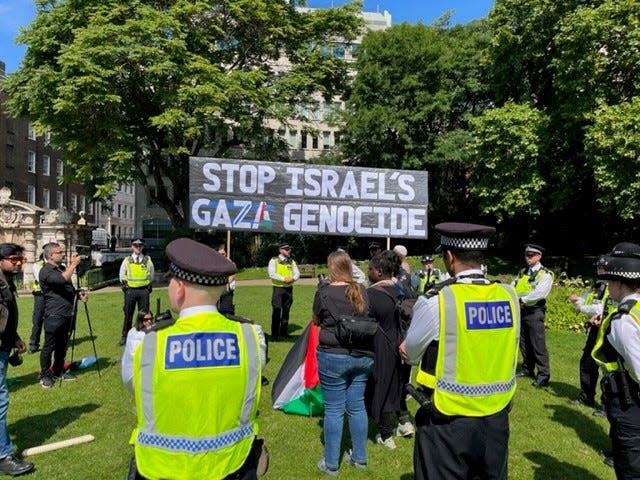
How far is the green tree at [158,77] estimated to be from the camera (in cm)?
2311

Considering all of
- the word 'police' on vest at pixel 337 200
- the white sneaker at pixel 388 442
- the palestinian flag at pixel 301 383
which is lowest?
the white sneaker at pixel 388 442

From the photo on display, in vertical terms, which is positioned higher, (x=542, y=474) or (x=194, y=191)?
(x=194, y=191)

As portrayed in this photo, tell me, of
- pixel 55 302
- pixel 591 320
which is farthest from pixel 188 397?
pixel 55 302

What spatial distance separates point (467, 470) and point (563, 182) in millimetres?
25329

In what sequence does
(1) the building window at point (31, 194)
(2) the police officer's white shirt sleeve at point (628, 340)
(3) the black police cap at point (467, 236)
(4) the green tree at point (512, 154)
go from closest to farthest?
(3) the black police cap at point (467, 236) → (2) the police officer's white shirt sleeve at point (628, 340) → (4) the green tree at point (512, 154) → (1) the building window at point (31, 194)

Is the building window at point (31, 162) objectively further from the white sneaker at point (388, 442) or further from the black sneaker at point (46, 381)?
the white sneaker at point (388, 442)

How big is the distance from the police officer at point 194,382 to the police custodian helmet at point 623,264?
2.76m

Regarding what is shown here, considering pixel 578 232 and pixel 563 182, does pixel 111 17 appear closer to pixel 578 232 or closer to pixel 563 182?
pixel 563 182

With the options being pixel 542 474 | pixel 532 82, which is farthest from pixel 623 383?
pixel 532 82

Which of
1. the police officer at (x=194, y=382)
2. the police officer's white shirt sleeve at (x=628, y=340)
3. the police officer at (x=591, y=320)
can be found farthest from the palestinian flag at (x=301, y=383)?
the police officer at (x=194, y=382)

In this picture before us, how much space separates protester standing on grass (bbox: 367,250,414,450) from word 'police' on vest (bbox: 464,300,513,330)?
2.45 metres

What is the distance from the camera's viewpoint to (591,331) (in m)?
7.14

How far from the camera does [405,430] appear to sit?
20.5 feet

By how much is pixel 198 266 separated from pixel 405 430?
4581mm
